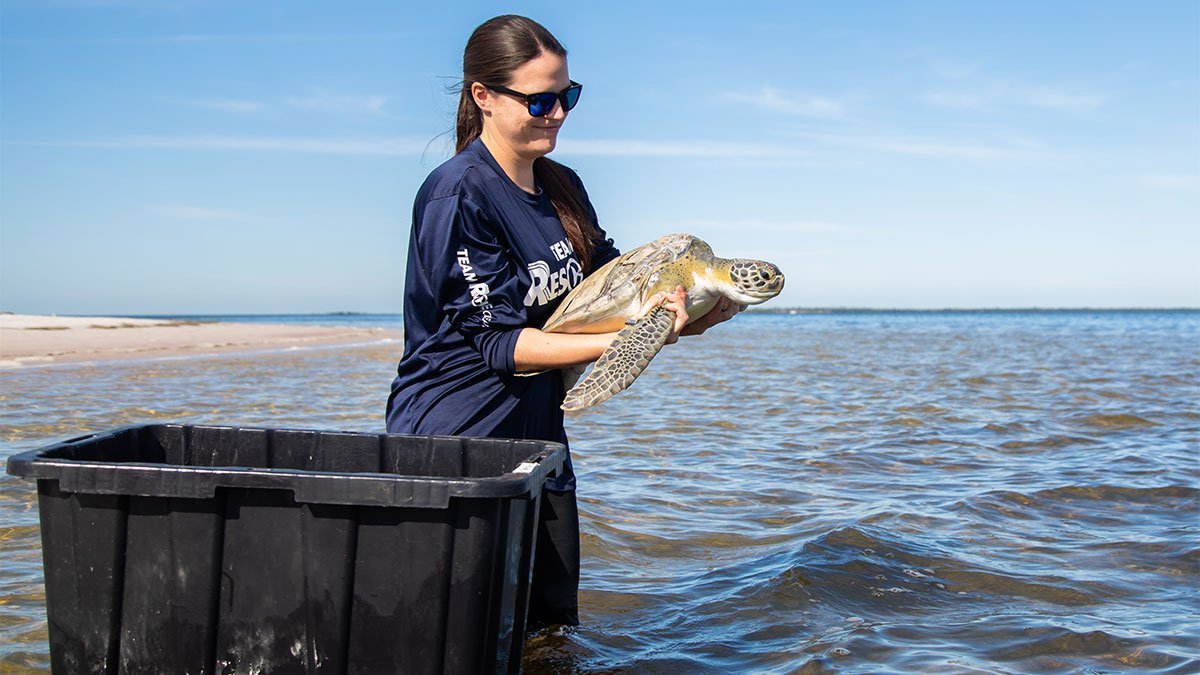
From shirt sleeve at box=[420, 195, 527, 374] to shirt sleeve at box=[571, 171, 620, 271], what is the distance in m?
0.55

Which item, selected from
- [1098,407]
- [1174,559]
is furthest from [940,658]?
[1098,407]

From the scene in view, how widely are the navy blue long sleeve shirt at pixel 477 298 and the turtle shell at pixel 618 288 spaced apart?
0.05 metres

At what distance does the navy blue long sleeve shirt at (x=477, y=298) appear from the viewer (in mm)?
2617

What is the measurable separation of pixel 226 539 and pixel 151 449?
2.63ft

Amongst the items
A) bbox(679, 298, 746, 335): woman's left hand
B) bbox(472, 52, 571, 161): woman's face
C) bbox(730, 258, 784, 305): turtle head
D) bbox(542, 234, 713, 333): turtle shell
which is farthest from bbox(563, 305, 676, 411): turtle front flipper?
bbox(472, 52, 571, 161): woman's face

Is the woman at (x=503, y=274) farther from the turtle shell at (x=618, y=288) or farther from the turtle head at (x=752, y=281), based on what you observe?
the turtle head at (x=752, y=281)

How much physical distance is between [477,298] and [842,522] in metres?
3.07

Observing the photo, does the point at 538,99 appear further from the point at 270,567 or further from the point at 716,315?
the point at 270,567

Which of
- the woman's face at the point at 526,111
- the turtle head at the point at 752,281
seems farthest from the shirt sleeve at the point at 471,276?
the turtle head at the point at 752,281

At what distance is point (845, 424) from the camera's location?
8.70 meters

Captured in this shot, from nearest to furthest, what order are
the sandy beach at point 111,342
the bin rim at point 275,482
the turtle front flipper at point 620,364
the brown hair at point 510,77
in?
the bin rim at point 275,482 < the brown hair at point 510,77 < the turtle front flipper at point 620,364 < the sandy beach at point 111,342

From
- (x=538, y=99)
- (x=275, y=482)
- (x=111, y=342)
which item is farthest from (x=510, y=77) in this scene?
(x=111, y=342)

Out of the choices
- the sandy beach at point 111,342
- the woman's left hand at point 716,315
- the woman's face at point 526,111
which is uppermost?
the woman's face at point 526,111

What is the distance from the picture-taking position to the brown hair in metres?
2.75
